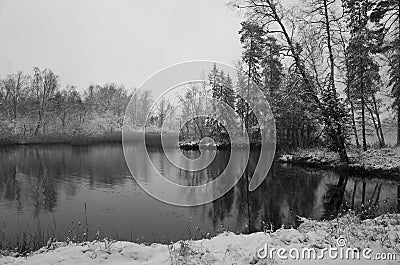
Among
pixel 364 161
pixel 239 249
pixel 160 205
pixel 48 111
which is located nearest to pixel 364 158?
A: pixel 364 161

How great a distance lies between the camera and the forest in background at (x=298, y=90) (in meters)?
16.5

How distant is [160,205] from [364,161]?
13.0 meters

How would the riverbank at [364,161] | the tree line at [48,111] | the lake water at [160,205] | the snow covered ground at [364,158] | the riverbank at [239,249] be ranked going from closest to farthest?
the riverbank at [239,249] → the lake water at [160,205] → the riverbank at [364,161] → the snow covered ground at [364,158] → the tree line at [48,111]

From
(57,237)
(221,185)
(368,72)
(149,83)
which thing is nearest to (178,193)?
(221,185)

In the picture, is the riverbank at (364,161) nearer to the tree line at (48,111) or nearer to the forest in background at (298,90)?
the forest in background at (298,90)

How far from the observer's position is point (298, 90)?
57.3 feet

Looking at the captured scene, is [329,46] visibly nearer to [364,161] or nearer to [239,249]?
[364,161]

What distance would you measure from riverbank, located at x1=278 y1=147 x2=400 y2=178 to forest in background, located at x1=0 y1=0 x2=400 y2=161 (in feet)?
2.95

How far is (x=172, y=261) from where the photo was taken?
4754 millimetres

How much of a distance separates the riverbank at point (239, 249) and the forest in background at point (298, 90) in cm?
472

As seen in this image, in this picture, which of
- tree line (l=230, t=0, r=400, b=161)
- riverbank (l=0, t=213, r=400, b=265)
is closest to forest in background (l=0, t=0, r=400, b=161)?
tree line (l=230, t=0, r=400, b=161)

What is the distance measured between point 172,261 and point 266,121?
24256mm

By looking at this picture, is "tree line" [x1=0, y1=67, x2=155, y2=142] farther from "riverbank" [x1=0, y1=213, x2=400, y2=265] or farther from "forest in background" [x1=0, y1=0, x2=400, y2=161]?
"riverbank" [x1=0, y1=213, x2=400, y2=265]

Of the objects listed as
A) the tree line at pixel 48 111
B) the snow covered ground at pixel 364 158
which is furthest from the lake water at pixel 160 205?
the tree line at pixel 48 111
